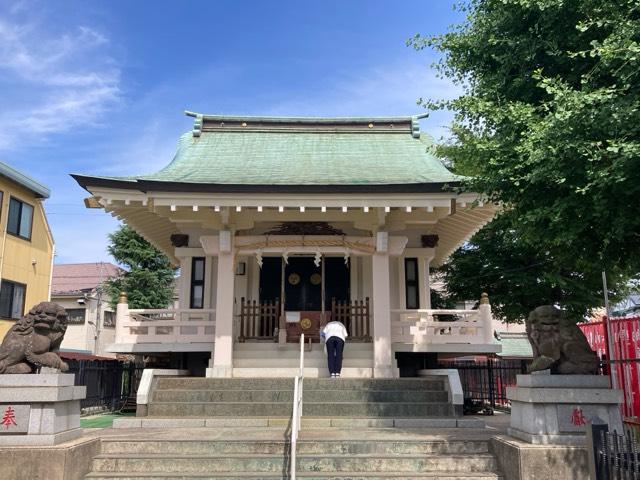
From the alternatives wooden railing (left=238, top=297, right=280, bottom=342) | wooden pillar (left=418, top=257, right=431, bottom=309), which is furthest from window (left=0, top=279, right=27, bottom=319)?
wooden pillar (left=418, top=257, right=431, bottom=309)

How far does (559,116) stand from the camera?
5.92 meters

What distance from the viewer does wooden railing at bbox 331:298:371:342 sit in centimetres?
1323

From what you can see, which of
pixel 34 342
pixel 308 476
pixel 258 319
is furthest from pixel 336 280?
pixel 34 342

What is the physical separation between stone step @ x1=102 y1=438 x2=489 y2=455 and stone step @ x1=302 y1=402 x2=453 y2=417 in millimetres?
2006

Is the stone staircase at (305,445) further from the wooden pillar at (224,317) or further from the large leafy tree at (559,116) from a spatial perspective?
the large leafy tree at (559,116)

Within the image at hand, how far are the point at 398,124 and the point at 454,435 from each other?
11.4 metres

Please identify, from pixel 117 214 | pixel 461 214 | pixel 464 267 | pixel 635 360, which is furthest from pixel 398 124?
pixel 635 360

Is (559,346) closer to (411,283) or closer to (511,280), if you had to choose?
(411,283)

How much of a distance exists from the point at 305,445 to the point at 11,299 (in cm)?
1951

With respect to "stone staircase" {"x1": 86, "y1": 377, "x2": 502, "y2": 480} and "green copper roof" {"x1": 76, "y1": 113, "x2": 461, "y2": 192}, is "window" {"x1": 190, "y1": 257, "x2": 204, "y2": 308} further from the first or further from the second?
"stone staircase" {"x1": 86, "y1": 377, "x2": 502, "y2": 480}

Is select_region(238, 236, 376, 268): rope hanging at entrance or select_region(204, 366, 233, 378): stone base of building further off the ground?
select_region(238, 236, 376, 268): rope hanging at entrance

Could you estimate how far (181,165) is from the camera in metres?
14.0

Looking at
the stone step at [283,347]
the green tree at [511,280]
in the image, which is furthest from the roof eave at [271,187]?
the green tree at [511,280]

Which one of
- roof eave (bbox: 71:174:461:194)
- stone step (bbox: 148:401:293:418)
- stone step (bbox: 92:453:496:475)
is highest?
roof eave (bbox: 71:174:461:194)
